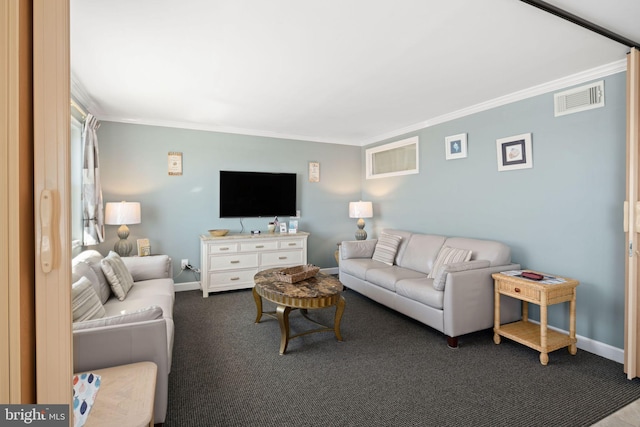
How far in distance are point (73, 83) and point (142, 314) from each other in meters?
2.51

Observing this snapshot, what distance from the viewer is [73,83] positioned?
2822mm

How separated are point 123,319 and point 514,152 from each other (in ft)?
11.9

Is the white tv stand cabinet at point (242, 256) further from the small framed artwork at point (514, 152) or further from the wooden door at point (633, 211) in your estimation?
the wooden door at point (633, 211)

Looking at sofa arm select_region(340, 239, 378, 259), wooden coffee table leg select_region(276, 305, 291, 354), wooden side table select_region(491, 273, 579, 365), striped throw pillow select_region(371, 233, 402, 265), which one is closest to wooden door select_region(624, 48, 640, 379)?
wooden side table select_region(491, 273, 579, 365)

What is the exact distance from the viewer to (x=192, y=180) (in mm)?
4395

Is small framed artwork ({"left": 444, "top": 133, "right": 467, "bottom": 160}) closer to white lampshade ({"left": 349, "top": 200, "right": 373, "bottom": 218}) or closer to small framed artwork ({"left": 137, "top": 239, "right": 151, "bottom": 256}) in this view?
white lampshade ({"left": 349, "top": 200, "right": 373, "bottom": 218})

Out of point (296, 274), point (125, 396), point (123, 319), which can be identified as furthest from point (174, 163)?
point (125, 396)

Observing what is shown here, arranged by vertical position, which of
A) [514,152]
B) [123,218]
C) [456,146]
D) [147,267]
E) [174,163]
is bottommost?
[147,267]

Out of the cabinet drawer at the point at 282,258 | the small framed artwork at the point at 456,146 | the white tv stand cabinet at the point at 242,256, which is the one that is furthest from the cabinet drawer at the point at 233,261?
the small framed artwork at the point at 456,146

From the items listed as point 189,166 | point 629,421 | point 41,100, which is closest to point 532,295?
point 629,421

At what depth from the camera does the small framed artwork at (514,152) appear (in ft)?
9.98

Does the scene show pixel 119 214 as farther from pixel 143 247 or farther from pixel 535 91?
pixel 535 91

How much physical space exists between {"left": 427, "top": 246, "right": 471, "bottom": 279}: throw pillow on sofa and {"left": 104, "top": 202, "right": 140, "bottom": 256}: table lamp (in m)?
3.58

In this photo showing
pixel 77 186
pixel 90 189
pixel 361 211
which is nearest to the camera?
pixel 90 189
